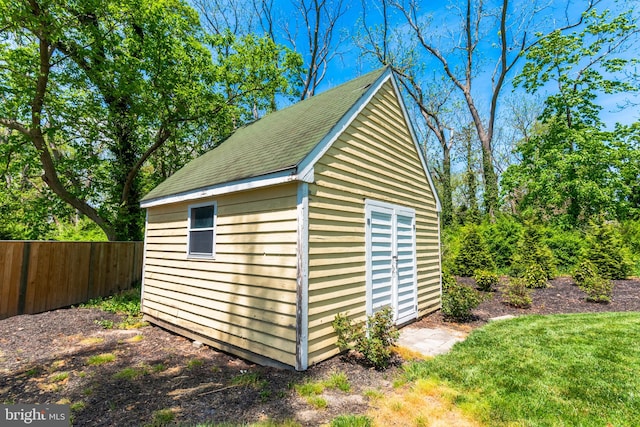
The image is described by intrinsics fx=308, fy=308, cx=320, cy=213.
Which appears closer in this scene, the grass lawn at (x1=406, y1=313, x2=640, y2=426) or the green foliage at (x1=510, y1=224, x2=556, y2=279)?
the grass lawn at (x1=406, y1=313, x2=640, y2=426)

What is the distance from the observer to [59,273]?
8.52m

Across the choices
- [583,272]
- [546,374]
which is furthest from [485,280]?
[546,374]

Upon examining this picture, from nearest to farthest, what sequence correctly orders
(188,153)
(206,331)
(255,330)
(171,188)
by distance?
(255,330) < (206,331) < (171,188) < (188,153)

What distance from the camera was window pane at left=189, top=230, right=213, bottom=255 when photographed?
5.95 meters

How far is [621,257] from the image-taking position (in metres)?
10.1

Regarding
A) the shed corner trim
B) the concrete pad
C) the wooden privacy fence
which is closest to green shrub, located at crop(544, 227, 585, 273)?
the concrete pad

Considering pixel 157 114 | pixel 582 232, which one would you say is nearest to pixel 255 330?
pixel 157 114

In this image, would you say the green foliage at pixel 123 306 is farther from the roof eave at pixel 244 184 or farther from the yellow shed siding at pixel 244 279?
the roof eave at pixel 244 184

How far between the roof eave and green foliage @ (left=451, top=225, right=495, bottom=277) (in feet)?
33.0

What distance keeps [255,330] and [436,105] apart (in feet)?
73.1

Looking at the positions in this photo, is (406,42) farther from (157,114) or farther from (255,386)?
(255,386)

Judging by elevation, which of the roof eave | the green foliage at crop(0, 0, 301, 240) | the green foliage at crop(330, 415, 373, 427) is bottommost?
the green foliage at crop(330, 415, 373, 427)

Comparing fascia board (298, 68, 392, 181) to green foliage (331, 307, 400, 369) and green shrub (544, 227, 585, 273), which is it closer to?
green foliage (331, 307, 400, 369)

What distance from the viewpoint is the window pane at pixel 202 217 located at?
19.8 feet
